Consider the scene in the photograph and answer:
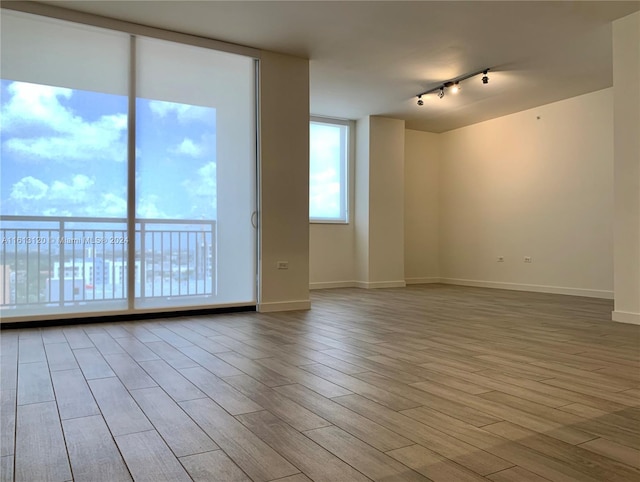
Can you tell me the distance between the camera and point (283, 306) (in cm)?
486

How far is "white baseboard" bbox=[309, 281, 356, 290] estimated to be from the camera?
731 centimetres

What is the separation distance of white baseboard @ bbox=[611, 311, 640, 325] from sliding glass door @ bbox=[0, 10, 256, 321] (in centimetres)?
349

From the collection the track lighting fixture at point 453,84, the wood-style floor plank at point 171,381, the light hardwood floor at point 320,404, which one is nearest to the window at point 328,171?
the track lighting fixture at point 453,84

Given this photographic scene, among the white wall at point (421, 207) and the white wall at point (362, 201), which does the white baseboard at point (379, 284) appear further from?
the white wall at point (421, 207)

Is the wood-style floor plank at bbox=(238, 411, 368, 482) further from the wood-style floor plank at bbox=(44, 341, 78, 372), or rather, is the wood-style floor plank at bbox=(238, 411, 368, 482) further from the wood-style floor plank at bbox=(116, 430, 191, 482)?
the wood-style floor plank at bbox=(44, 341, 78, 372)

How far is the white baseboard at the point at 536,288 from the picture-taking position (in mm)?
6082

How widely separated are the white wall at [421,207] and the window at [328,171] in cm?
130

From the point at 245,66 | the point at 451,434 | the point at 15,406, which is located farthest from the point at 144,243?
the point at 451,434

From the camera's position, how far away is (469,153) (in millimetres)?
7969

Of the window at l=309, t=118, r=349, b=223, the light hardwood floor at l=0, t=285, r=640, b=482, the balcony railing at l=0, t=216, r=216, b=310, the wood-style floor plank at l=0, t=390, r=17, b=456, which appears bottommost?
the light hardwood floor at l=0, t=285, r=640, b=482

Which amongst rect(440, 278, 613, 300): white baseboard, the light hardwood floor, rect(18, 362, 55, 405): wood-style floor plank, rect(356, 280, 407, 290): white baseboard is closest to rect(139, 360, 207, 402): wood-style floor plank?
the light hardwood floor

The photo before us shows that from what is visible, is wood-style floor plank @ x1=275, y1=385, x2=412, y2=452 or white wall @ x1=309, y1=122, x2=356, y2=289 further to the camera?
white wall @ x1=309, y1=122, x2=356, y2=289

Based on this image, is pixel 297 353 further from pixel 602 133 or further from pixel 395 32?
pixel 602 133

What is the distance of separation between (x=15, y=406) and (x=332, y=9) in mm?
3631
